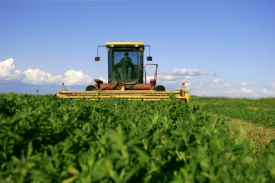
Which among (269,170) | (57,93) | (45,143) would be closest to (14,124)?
(45,143)

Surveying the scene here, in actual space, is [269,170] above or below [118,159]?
below

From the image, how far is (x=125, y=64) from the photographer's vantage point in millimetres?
13398

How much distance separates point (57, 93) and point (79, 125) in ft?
24.5

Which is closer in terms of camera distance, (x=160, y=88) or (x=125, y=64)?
(x=160, y=88)

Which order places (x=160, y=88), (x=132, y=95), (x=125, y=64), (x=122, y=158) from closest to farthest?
(x=122, y=158), (x=132, y=95), (x=160, y=88), (x=125, y=64)

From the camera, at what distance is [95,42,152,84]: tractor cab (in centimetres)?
1323

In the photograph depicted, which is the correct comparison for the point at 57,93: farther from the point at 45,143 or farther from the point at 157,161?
the point at 157,161

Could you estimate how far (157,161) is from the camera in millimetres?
1851

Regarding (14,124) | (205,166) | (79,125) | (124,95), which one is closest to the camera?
(205,166)

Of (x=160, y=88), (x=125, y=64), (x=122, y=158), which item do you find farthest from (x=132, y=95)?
(x=122, y=158)

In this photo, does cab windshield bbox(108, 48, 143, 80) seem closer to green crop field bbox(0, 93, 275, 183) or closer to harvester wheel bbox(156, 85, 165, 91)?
harvester wheel bbox(156, 85, 165, 91)

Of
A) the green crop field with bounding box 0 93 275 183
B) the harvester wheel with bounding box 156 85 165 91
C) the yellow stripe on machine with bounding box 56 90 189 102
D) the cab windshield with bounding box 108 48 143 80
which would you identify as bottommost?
the green crop field with bounding box 0 93 275 183

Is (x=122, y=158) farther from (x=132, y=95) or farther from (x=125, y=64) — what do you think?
(x=125, y=64)

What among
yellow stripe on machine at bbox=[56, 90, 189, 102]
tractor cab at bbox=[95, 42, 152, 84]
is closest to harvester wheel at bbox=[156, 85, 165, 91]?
tractor cab at bbox=[95, 42, 152, 84]
